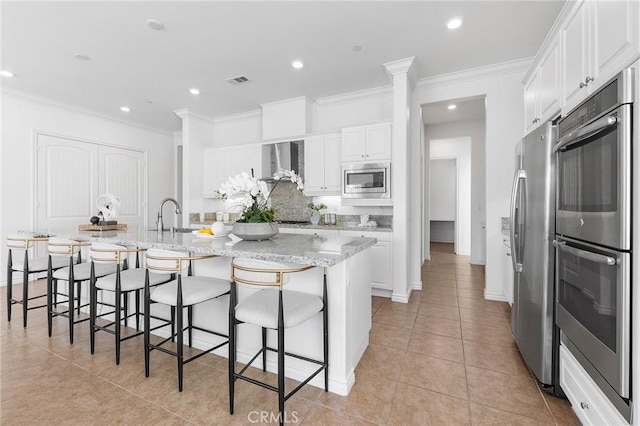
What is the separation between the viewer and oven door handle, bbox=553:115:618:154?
4.14 feet

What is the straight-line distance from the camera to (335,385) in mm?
1849

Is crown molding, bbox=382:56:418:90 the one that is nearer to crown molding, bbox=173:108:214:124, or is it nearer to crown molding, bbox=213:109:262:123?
crown molding, bbox=213:109:262:123

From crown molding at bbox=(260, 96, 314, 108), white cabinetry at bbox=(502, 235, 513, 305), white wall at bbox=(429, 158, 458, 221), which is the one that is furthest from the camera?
white wall at bbox=(429, 158, 458, 221)

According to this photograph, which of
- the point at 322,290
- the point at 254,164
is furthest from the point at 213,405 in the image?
the point at 254,164

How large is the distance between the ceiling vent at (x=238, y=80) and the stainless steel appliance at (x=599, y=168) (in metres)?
3.58

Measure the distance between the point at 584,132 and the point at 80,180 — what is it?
6.77 m

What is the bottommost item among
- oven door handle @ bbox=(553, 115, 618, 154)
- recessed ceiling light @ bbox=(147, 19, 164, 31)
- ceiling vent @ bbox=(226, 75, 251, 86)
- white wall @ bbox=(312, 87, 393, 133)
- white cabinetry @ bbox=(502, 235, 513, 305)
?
white cabinetry @ bbox=(502, 235, 513, 305)

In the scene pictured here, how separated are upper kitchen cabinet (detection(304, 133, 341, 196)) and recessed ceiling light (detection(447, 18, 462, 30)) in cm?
187

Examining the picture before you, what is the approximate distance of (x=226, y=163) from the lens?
17.6 feet

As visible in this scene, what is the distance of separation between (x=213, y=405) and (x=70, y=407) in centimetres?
84

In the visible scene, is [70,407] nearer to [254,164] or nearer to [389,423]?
[389,423]

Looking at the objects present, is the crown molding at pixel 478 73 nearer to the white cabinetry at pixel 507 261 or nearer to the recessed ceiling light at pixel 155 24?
the white cabinetry at pixel 507 261

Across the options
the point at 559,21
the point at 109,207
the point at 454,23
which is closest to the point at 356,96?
the point at 454,23

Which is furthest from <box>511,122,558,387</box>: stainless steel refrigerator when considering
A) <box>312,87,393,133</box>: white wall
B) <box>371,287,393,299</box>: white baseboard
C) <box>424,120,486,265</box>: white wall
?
<box>424,120,486,265</box>: white wall
